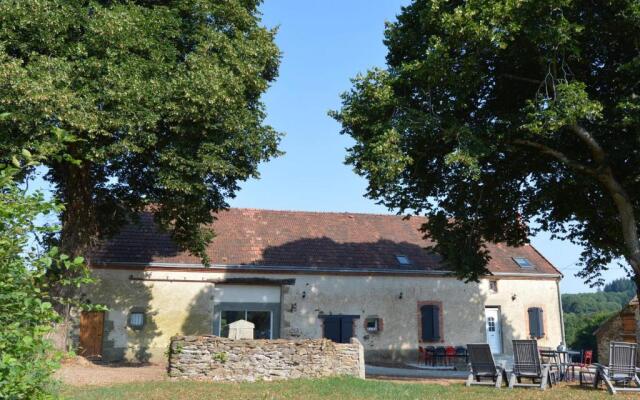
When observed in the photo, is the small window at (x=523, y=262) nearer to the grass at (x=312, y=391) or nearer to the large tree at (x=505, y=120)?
the large tree at (x=505, y=120)

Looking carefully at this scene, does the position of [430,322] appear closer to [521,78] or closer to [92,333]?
[521,78]

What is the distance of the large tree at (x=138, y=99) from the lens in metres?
11.8

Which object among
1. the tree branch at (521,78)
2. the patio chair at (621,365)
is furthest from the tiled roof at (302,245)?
the patio chair at (621,365)

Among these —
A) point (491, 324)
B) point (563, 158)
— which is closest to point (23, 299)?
point (563, 158)

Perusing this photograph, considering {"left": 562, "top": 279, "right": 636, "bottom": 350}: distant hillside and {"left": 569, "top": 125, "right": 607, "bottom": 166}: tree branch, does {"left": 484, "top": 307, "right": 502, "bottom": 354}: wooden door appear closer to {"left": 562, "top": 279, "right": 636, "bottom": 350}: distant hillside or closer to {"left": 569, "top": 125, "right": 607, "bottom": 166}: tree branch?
{"left": 562, "top": 279, "right": 636, "bottom": 350}: distant hillside

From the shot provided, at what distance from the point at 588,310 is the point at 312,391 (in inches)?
3411

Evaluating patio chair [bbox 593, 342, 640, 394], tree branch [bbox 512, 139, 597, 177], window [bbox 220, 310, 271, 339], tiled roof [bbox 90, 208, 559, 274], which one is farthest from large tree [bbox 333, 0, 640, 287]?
window [bbox 220, 310, 271, 339]

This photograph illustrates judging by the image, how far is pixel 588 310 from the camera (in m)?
84.6

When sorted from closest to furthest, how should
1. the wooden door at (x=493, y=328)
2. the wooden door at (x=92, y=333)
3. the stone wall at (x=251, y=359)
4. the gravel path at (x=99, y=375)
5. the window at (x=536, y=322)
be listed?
the gravel path at (x=99, y=375)
the stone wall at (x=251, y=359)
the wooden door at (x=92, y=333)
the wooden door at (x=493, y=328)
the window at (x=536, y=322)

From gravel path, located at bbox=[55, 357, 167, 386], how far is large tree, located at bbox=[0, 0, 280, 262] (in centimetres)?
327

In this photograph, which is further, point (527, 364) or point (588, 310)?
point (588, 310)

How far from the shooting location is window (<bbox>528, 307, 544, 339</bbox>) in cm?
2395

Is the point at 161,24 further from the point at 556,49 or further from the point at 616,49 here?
the point at 616,49

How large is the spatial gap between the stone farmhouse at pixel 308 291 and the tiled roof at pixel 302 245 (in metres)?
0.06
